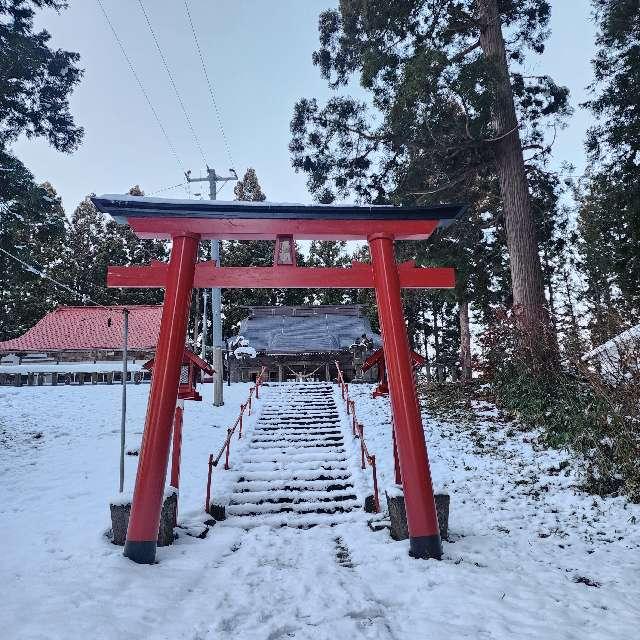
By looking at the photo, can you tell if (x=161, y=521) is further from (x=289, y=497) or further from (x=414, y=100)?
(x=414, y=100)

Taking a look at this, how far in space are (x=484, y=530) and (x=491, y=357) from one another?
6083 mm

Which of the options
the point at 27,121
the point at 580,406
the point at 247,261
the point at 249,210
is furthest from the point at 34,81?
the point at 247,261

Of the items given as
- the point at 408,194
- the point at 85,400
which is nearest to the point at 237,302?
the point at 85,400

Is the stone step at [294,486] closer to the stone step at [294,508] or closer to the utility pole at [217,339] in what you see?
the stone step at [294,508]

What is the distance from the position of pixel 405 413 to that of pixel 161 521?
11.0 feet

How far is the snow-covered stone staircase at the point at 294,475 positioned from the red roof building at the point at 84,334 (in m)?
11.2

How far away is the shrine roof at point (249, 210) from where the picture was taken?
5.71 metres

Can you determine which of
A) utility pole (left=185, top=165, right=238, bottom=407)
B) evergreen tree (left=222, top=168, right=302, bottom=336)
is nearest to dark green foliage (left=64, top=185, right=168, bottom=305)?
evergreen tree (left=222, top=168, right=302, bottom=336)

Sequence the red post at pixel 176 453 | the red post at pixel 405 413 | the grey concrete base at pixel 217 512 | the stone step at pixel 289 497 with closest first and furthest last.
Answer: the red post at pixel 405 413 < the red post at pixel 176 453 < the grey concrete base at pixel 217 512 < the stone step at pixel 289 497

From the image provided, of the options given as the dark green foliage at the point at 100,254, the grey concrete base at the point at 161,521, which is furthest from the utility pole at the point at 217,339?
the dark green foliage at the point at 100,254

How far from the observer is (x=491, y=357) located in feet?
37.3

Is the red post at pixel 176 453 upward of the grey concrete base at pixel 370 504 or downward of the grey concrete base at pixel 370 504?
upward

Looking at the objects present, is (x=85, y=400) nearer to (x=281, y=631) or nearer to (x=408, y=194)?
(x=408, y=194)

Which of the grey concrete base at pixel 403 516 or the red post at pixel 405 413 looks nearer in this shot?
the red post at pixel 405 413
